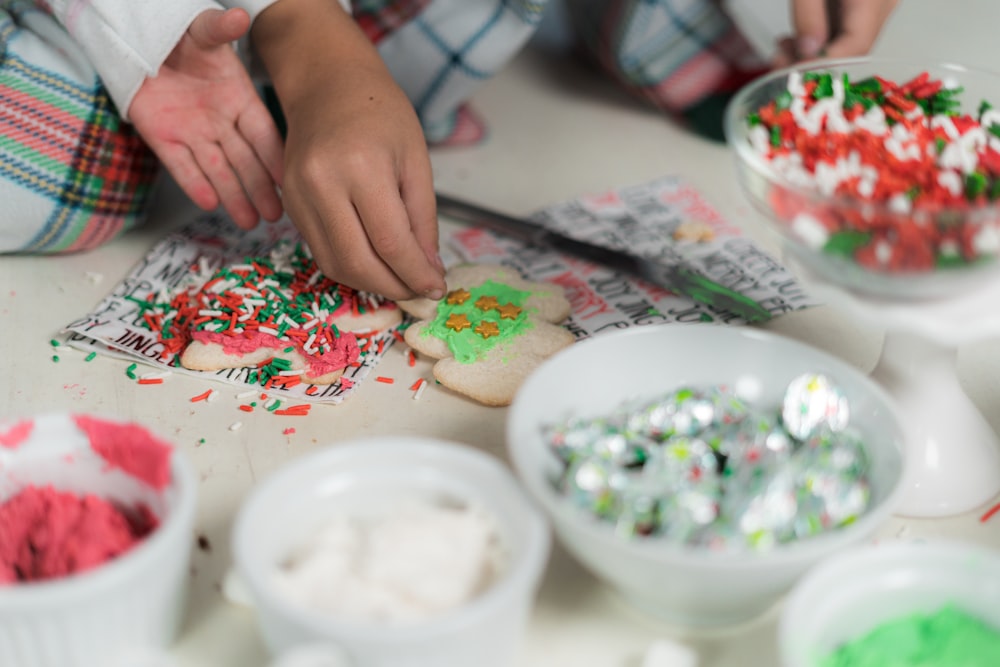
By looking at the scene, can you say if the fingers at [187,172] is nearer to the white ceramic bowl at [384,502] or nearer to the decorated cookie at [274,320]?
the decorated cookie at [274,320]

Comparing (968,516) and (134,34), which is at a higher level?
(134,34)

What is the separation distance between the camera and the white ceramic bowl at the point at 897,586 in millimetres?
533

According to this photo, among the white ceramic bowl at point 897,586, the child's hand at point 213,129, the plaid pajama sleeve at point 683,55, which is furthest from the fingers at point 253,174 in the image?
the white ceramic bowl at point 897,586

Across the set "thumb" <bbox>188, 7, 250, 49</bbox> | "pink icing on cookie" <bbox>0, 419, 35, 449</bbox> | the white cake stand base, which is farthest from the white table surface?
"thumb" <bbox>188, 7, 250, 49</bbox>

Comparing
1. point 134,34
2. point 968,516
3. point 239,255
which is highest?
point 134,34

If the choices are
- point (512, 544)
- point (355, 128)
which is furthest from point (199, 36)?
point (512, 544)

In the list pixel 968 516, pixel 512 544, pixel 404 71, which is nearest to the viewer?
pixel 512 544

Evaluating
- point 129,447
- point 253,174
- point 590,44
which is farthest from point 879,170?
point 590,44

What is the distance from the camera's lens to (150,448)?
0.58 metres

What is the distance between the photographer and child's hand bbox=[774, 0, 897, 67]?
3.52 feet

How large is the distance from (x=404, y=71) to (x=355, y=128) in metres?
0.40

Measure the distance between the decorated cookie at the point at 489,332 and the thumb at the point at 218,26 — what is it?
28 centimetres

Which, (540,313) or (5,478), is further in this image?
(540,313)

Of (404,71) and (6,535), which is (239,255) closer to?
(404,71)
